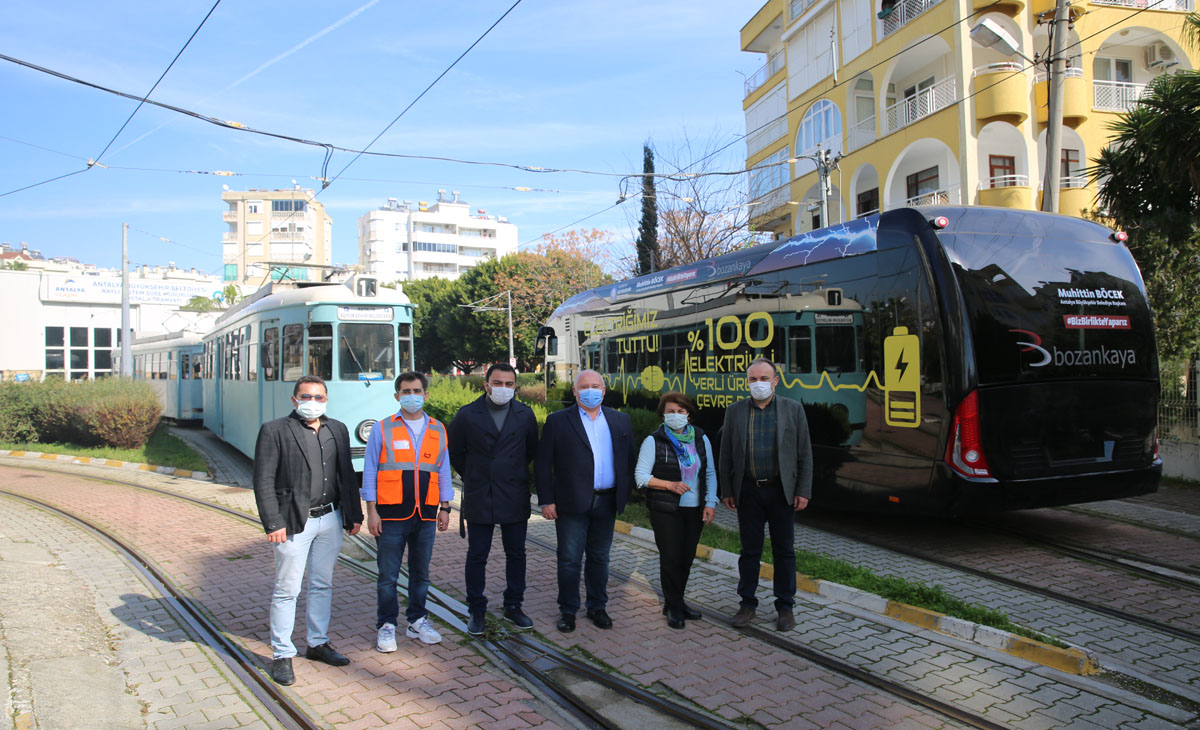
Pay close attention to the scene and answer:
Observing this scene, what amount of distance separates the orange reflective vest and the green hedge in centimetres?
1563

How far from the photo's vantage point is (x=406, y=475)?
5.21 metres

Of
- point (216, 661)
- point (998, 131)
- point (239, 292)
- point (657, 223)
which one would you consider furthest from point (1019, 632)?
point (239, 292)

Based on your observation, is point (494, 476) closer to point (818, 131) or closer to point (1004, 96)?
point (1004, 96)

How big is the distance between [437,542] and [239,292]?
57.8 metres

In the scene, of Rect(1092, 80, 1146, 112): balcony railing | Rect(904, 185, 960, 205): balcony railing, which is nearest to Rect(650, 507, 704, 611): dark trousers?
Rect(904, 185, 960, 205): balcony railing

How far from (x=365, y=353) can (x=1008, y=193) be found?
17.8m

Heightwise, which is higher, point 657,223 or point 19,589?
point 657,223

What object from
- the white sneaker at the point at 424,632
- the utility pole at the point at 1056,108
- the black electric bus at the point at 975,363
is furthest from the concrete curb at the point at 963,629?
the utility pole at the point at 1056,108

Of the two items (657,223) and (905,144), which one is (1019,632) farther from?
(657,223)

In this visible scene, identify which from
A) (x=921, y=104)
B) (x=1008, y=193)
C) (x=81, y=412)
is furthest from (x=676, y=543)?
(x=921, y=104)

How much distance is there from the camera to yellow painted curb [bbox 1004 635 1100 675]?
4.64 metres

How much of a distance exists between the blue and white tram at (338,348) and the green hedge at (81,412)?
570cm

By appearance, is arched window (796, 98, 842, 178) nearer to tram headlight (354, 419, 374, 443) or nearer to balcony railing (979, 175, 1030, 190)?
balcony railing (979, 175, 1030, 190)

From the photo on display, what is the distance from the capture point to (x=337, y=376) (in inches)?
493
